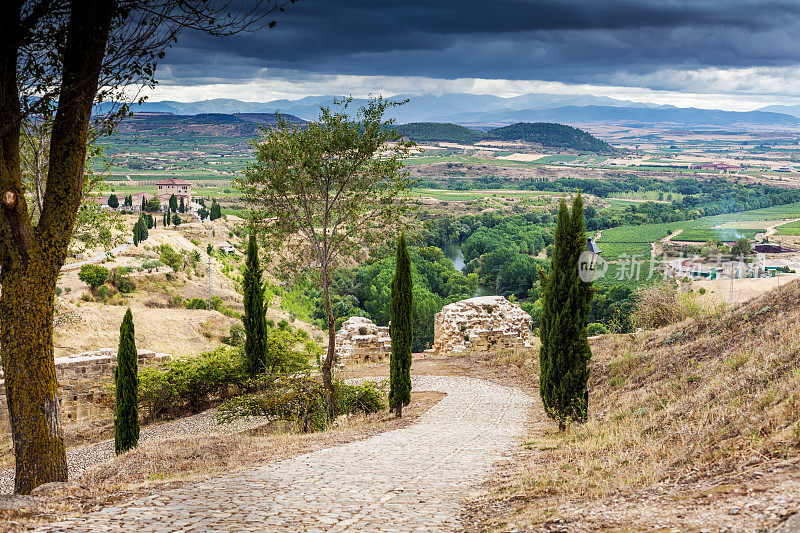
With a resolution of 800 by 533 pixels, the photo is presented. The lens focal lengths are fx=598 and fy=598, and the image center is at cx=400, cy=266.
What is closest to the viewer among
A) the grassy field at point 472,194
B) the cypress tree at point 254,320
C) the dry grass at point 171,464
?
the dry grass at point 171,464

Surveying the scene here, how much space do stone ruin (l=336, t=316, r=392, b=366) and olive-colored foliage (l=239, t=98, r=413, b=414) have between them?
8.27 m

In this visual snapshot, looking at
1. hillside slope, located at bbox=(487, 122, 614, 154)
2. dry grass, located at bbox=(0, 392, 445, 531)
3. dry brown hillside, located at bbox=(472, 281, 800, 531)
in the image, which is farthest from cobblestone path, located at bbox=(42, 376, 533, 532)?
hillside slope, located at bbox=(487, 122, 614, 154)

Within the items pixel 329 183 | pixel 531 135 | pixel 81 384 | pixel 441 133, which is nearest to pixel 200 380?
pixel 81 384

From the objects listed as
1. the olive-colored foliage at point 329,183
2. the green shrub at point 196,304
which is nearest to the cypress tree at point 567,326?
the olive-colored foliage at point 329,183

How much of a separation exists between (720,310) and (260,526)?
12630 millimetres

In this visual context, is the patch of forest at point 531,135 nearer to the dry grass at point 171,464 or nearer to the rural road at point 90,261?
the rural road at point 90,261

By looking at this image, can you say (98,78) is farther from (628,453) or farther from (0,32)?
(628,453)

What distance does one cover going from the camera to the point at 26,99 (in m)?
7.12

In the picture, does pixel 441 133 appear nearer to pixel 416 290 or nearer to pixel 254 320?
pixel 416 290

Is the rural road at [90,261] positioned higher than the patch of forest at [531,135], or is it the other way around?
the patch of forest at [531,135]

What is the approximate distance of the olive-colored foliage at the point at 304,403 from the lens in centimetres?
1195

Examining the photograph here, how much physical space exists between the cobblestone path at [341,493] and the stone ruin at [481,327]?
10753 millimetres

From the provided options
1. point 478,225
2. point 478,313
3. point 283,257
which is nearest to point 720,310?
point 478,313

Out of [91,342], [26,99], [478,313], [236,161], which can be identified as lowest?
[91,342]
